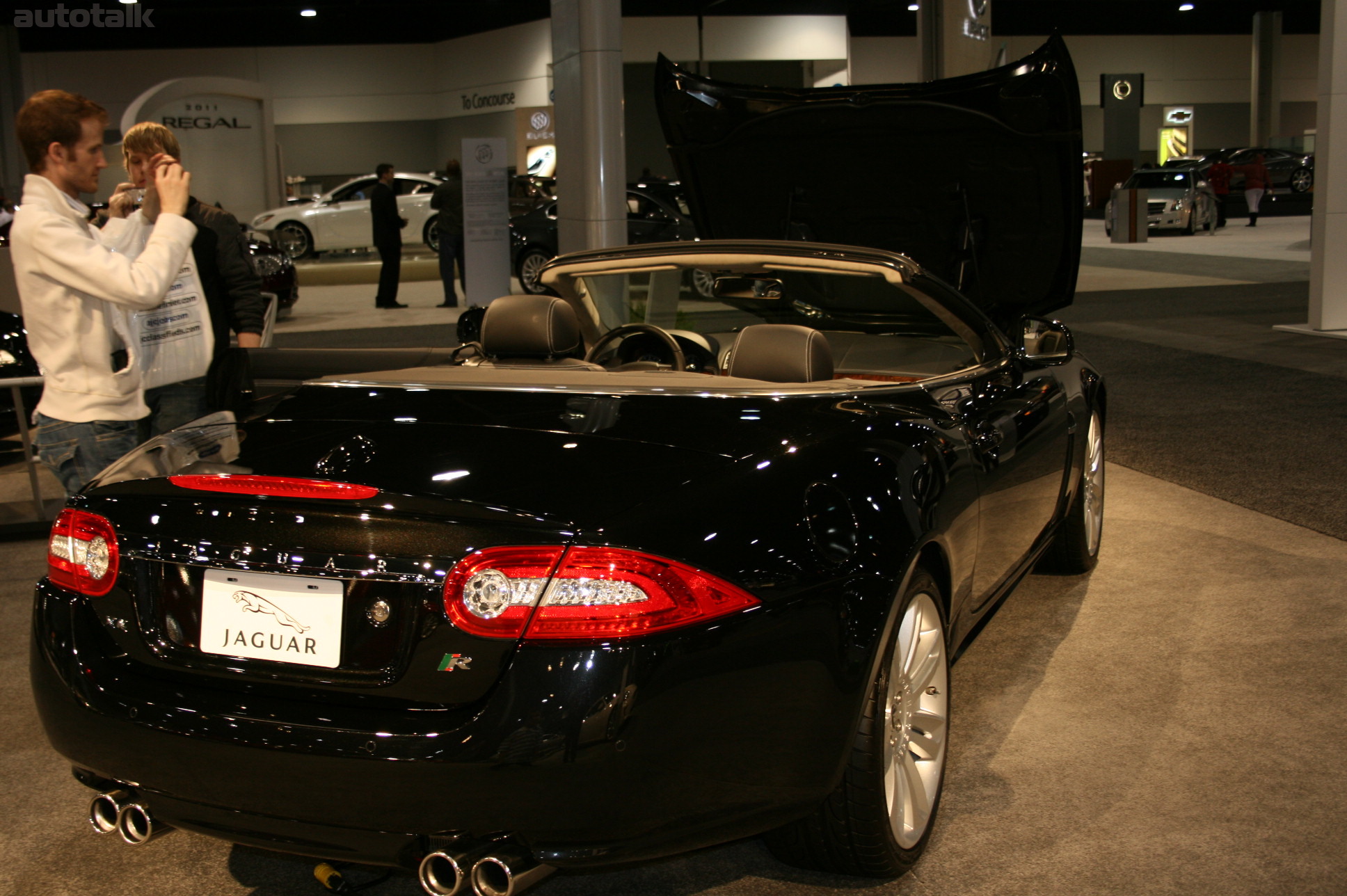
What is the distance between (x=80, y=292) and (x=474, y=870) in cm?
230

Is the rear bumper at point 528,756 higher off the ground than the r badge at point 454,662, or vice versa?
the r badge at point 454,662

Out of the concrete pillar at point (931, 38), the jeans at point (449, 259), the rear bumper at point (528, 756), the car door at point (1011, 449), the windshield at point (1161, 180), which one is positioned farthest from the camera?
the windshield at point (1161, 180)

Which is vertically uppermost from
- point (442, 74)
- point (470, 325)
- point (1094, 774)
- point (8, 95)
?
point (442, 74)

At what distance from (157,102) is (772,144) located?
1616cm

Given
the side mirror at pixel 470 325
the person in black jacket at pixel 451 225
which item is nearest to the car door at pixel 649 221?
the person in black jacket at pixel 451 225

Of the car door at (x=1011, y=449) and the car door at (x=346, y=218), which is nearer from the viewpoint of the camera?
the car door at (x=1011, y=449)

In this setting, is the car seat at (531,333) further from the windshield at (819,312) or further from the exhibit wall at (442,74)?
the exhibit wall at (442,74)

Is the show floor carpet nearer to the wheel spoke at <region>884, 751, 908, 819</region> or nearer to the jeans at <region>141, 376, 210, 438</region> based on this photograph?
the wheel spoke at <region>884, 751, 908, 819</region>

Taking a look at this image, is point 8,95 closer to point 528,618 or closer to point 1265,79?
point 528,618

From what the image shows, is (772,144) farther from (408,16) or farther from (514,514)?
(408,16)

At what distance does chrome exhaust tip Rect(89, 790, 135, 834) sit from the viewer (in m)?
2.30

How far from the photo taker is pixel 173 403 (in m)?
4.04

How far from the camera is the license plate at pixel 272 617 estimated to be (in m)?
2.08

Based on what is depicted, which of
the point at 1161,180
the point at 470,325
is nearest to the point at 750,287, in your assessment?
the point at 470,325
